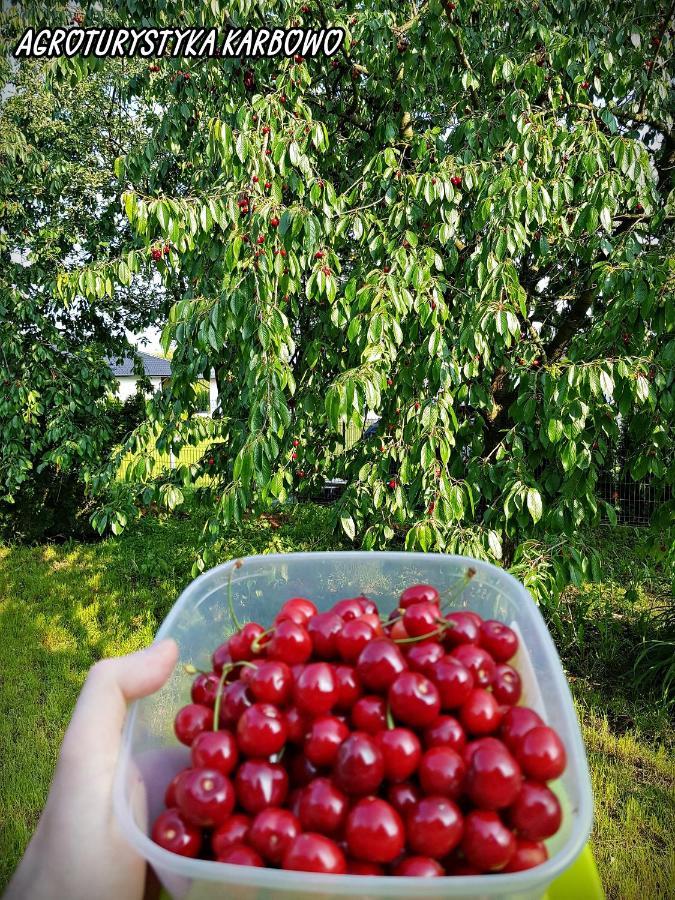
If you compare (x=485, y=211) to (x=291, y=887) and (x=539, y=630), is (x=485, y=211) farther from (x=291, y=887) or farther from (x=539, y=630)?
(x=291, y=887)

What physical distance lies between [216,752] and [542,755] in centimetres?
42

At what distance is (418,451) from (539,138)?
1247 millimetres

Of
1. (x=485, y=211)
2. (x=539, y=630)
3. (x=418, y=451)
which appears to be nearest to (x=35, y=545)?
(x=418, y=451)

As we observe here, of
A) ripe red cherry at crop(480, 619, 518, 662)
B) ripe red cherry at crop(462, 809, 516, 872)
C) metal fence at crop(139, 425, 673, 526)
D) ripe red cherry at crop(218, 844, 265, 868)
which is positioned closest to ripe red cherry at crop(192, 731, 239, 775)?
ripe red cherry at crop(218, 844, 265, 868)

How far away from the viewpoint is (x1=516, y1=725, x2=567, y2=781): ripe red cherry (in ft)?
2.62

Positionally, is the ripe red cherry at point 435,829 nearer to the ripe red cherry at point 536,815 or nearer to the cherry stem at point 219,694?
the ripe red cherry at point 536,815

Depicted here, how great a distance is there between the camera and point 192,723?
94cm

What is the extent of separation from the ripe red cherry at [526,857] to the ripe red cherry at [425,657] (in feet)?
0.78

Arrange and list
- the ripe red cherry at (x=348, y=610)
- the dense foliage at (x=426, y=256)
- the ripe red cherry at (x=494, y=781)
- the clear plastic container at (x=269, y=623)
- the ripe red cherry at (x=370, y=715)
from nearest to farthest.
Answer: the clear plastic container at (x=269, y=623) → the ripe red cherry at (x=494, y=781) → the ripe red cherry at (x=370, y=715) → the ripe red cherry at (x=348, y=610) → the dense foliage at (x=426, y=256)

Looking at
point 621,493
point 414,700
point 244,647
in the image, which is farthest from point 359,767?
point 621,493

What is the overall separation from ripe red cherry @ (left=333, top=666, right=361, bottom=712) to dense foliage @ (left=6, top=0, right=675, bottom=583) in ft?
4.37

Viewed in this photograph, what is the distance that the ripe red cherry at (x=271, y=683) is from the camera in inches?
35.5

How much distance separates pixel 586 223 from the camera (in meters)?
2.35

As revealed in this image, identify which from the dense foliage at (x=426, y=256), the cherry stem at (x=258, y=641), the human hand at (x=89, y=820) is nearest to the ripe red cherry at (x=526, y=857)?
the cherry stem at (x=258, y=641)
